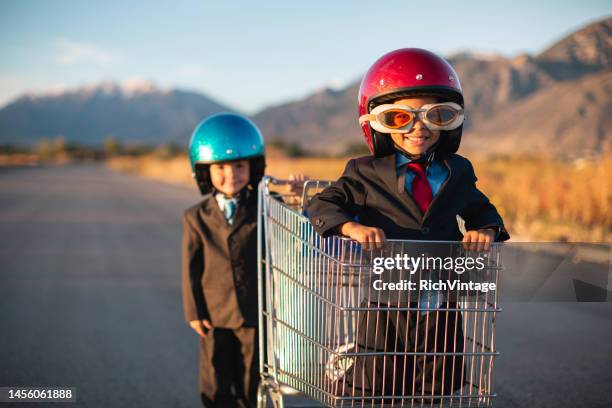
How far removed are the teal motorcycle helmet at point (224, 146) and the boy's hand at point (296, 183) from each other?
1.15 feet

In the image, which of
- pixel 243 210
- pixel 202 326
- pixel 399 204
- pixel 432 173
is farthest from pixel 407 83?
pixel 202 326

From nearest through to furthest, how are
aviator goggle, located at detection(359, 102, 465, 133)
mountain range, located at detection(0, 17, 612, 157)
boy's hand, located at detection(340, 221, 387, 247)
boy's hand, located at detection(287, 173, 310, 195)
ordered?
boy's hand, located at detection(340, 221, 387, 247), aviator goggle, located at detection(359, 102, 465, 133), boy's hand, located at detection(287, 173, 310, 195), mountain range, located at detection(0, 17, 612, 157)

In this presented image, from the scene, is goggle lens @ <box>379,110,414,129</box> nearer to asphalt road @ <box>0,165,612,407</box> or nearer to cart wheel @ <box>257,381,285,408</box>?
cart wheel @ <box>257,381,285,408</box>

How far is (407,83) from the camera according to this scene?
8.47 ft

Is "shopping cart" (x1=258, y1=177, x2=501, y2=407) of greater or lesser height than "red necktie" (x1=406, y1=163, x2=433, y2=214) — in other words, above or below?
below

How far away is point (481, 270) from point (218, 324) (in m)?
1.65

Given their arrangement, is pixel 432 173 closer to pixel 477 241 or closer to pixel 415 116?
pixel 415 116

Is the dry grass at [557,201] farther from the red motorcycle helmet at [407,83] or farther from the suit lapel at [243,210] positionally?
the red motorcycle helmet at [407,83]

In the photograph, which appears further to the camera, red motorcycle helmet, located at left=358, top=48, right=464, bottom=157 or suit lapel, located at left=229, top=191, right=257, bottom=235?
suit lapel, located at left=229, top=191, right=257, bottom=235

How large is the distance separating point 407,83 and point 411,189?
45cm

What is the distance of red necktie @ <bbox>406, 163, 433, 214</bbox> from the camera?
259 centimetres

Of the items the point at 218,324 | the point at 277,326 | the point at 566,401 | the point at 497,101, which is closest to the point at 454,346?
the point at 277,326

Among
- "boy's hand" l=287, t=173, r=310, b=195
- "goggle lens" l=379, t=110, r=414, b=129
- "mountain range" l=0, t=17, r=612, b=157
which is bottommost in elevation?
"boy's hand" l=287, t=173, r=310, b=195

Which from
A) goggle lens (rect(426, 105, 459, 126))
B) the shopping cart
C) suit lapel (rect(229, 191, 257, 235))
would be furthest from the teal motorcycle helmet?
goggle lens (rect(426, 105, 459, 126))
